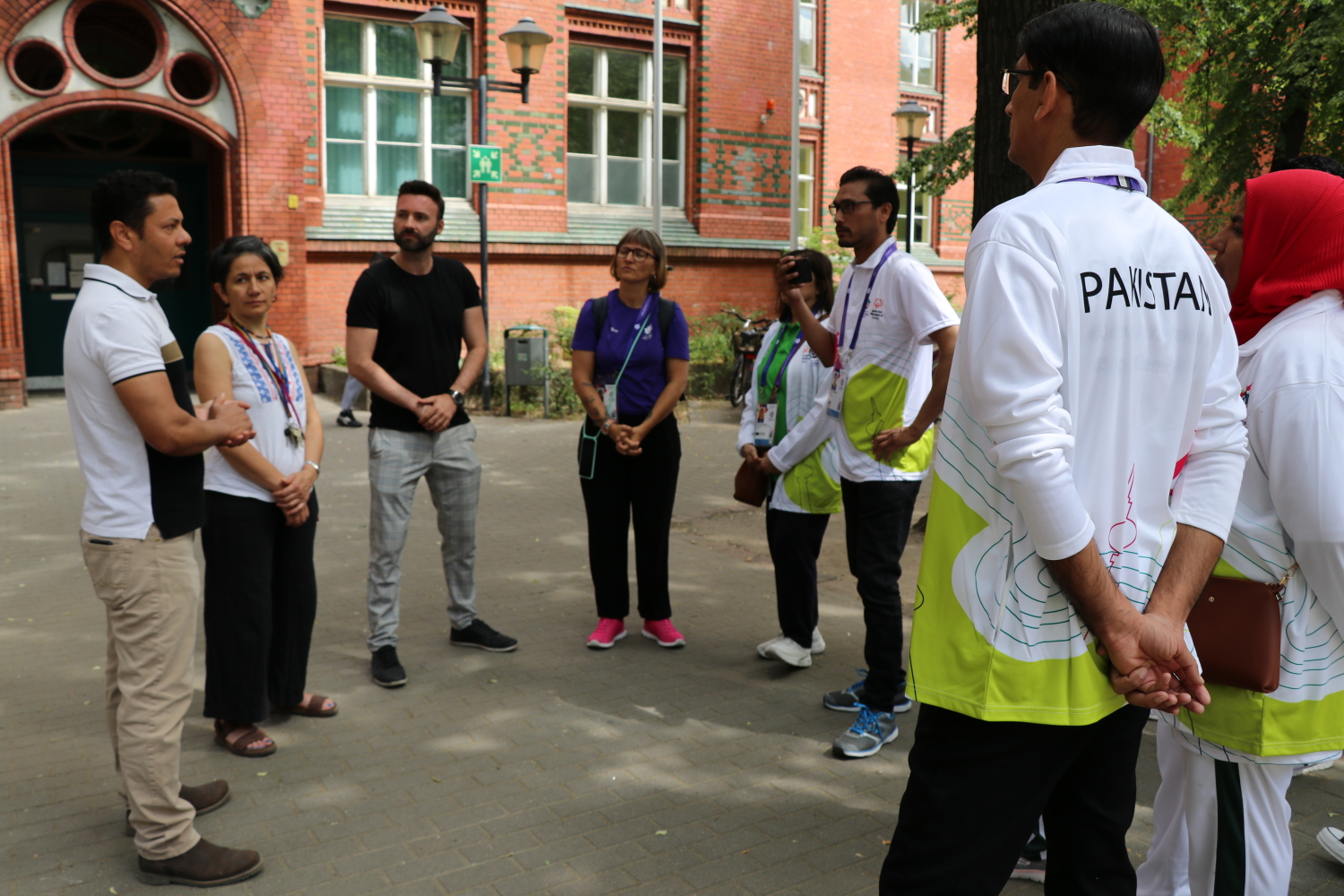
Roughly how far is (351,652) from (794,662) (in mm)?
2258

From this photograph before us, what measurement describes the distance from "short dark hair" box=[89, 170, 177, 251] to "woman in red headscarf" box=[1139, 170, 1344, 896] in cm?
Answer: 308

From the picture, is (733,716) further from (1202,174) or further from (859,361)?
(1202,174)

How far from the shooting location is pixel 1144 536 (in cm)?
203

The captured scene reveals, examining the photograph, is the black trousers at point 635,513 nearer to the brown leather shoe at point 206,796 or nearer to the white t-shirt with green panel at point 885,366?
the white t-shirt with green panel at point 885,366

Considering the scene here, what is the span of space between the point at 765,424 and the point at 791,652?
1.11m

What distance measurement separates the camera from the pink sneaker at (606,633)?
5625 mm

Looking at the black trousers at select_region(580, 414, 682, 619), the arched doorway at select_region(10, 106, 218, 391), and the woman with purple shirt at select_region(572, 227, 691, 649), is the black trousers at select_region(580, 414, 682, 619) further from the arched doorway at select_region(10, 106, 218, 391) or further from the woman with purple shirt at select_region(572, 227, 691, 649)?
the arched doorway at select_region(10, 106, 218, 391)

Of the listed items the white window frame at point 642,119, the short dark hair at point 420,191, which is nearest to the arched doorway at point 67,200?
the white window frame at point 642,119

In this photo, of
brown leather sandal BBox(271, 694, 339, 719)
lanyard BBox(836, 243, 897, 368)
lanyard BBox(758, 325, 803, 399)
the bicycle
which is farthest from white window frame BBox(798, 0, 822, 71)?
brown leather sandal BBox(271, 694, 339, 719)

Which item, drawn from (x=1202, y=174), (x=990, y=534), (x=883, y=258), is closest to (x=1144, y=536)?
(x=990, y=534)

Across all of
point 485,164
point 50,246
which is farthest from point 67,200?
point 485,164

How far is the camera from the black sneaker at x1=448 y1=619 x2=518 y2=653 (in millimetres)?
5598

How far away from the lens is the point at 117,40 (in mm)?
15320

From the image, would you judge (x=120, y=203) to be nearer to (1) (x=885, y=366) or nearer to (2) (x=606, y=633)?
(1) (x=885, y=366)
